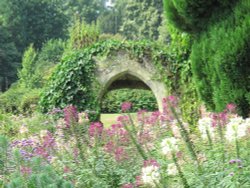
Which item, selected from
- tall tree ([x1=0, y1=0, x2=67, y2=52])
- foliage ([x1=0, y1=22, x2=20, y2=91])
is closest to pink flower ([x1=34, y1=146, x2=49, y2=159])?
foliage ([x1=0, y1=22, x2=20, y2=91])

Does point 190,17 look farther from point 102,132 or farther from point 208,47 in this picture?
point 102,132

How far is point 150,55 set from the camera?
834cm

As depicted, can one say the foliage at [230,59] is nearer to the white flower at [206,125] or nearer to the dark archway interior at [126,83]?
the white flower at [206,125]

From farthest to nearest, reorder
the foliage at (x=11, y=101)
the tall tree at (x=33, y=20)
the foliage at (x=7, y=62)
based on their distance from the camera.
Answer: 1. the tall tree at (x=33, y=20)
2. the foliage at (x=7, y=62)
3. the foliage at (x=11, y=101)

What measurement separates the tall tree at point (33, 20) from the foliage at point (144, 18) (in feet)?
22.6

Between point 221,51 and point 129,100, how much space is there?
12.1 metres

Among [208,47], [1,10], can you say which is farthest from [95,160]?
[1,10]

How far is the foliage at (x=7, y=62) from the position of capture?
3173 cm

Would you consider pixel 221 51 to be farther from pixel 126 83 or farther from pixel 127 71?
pixel 126 83

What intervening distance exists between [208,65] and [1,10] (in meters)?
35.1

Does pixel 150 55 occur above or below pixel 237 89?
above

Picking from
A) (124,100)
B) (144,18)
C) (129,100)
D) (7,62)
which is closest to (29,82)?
(124,100)

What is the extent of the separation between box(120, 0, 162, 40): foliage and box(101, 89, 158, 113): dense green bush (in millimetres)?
16636

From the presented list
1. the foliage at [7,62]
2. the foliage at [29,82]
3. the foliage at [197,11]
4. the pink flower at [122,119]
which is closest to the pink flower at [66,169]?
the pink flower at [122,119]
